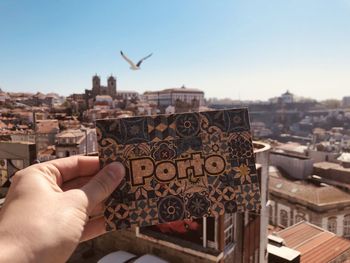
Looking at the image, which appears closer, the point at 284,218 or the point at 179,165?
the point at 179,165

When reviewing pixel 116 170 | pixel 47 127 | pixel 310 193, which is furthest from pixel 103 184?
pixel 47 127

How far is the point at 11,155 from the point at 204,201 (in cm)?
1393

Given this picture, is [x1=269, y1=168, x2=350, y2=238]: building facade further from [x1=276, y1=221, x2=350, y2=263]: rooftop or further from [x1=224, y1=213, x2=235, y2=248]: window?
[x1=224, y1=213, x2=235, y2=248]: window

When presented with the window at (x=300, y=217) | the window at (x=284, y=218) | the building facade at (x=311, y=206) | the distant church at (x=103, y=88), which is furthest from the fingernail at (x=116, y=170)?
the distant church at (x=103, y=88)

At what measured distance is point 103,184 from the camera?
2.32m

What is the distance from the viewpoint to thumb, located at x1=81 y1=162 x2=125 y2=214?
7.35 ft

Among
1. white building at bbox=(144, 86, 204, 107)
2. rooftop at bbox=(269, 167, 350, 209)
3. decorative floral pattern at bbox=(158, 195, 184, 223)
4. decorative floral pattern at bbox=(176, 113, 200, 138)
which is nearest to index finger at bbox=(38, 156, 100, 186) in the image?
decorative floral pattern at bbox=(158, 195, 184, 223)

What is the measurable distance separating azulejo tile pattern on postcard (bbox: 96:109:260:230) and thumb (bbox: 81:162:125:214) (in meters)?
0.09

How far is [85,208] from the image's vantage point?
216 centimetres

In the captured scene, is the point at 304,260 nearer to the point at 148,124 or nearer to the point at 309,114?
the point at 148,124

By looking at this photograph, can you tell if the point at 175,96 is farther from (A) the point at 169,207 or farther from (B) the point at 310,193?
(A) the point at 169,207

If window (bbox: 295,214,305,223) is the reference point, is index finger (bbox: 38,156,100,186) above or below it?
above

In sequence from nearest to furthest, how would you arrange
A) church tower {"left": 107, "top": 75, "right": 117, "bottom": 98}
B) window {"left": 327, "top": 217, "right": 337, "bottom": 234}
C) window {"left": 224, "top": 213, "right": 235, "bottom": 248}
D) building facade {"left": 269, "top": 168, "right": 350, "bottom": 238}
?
1. window {"left": 224, "top": 213, "right": 235, "bottom": 248}
2. building facade {"left": 269, "top": 168, "right": 350, "bottom": 238}
3. window {"left": 327, "top": 217, "right": 337, "bottom": 234}
4. church tower {"left": 107, "top": 75, "right": 117, "bottom": 98}

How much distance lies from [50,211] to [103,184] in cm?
49
